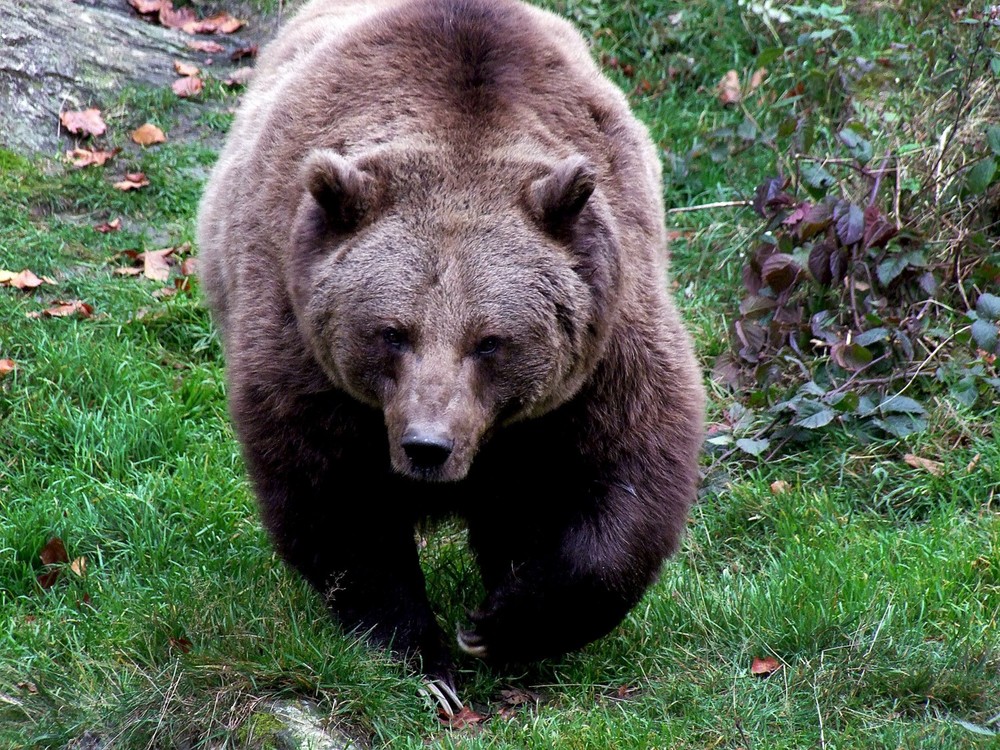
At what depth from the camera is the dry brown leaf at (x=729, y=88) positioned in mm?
9672

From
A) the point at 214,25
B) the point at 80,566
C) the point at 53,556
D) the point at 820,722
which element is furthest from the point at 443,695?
the point at 214,25

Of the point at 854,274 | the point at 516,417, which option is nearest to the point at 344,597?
the point at 516,417

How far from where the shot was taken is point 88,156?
963 centimetres

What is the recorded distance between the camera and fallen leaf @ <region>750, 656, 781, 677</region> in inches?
189

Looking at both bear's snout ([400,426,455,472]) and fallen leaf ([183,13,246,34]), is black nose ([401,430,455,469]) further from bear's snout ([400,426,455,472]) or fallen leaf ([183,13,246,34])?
fallen leaf ([183,13,246,34])

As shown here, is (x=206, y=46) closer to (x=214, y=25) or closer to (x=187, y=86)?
(x=214, y=25)

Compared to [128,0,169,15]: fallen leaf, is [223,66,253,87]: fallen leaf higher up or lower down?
lower down

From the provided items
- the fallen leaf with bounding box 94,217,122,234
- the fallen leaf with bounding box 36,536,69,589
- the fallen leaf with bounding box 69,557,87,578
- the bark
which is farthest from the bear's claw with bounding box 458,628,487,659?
the bark

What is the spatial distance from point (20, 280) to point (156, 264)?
88cm

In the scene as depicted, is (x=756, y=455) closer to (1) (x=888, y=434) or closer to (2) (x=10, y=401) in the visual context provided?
(1) (x=888, y=434)

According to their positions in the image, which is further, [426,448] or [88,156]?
[88,156]

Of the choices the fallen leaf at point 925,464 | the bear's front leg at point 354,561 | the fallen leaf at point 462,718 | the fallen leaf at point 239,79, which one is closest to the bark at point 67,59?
the fallen leaf at point 239,79

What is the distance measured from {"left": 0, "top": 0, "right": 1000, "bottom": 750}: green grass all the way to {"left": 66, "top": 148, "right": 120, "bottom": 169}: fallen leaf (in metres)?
0.33

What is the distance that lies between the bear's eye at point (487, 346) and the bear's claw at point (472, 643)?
1.25 metres
